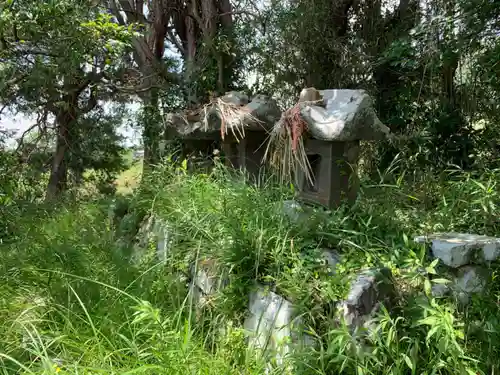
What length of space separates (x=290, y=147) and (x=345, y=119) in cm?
49

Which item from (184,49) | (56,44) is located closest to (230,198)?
(56,44)

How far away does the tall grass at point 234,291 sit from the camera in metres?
1.85

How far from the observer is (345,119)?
2.74 metres

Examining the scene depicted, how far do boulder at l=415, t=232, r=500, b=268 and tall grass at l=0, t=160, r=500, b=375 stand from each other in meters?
0.09

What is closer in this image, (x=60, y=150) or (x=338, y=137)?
(x=338, y=137)

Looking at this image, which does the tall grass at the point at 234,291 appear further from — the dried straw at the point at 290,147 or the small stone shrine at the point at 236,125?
the small stone shrine at the point at 236,125

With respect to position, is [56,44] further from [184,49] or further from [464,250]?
[184,49]

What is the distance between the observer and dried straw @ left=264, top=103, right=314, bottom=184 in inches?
118

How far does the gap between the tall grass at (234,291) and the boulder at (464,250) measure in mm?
92

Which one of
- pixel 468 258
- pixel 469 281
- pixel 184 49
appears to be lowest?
pixel 469 281

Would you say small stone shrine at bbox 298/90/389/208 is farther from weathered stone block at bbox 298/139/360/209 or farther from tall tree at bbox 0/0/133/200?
tall tree at bbox 0/0/133/200

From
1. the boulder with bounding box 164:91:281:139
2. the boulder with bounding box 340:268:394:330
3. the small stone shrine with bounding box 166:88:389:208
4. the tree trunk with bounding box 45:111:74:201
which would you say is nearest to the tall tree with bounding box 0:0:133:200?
the tree trunk with bounding box 45:111:74:201

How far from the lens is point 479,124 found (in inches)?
208

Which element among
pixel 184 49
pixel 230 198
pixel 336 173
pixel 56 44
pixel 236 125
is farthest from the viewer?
pixel 184 49
